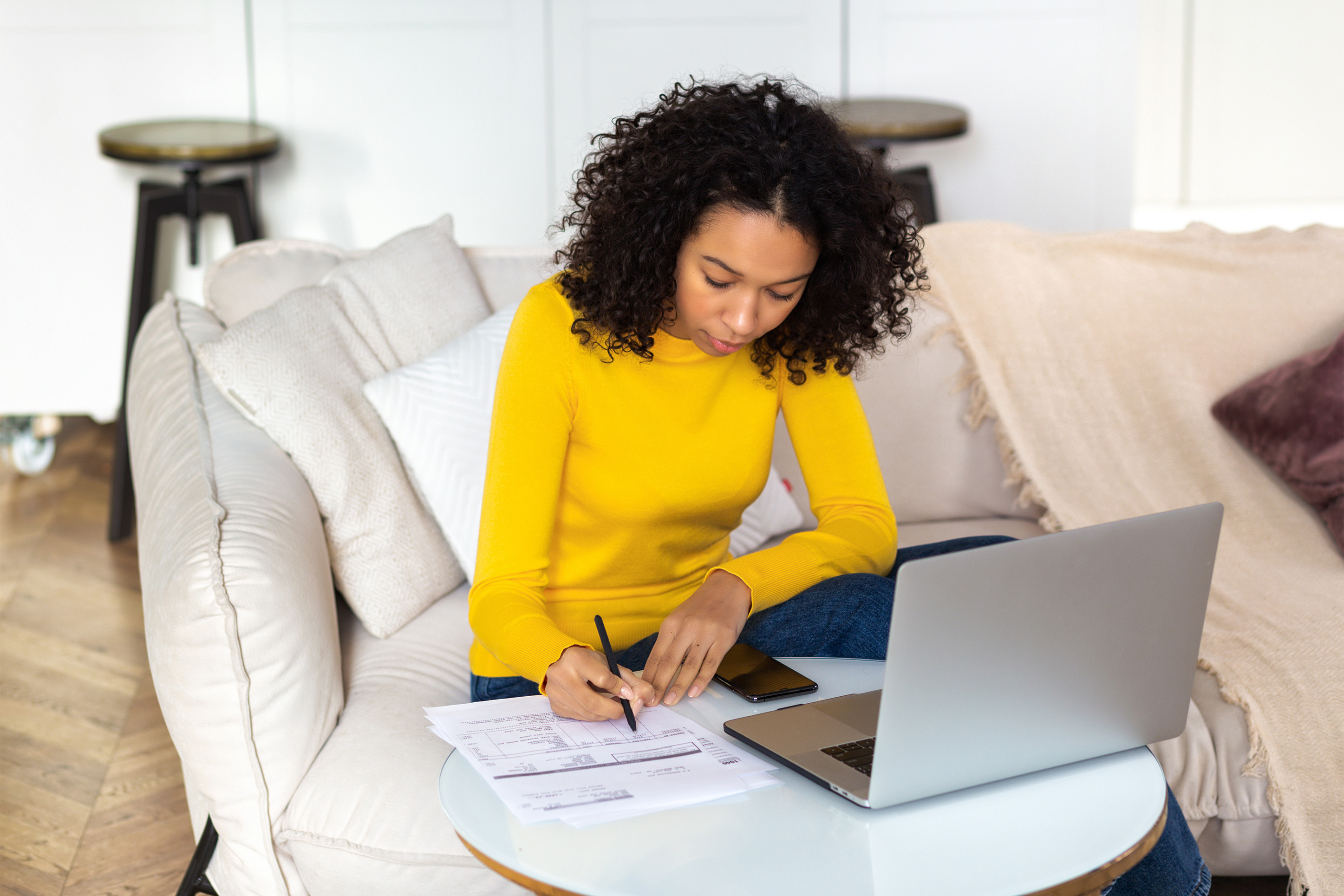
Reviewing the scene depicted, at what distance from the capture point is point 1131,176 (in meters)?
3.51

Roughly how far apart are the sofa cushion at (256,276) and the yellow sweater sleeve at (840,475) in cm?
87

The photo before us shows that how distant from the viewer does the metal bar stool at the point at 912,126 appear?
2.91 meters

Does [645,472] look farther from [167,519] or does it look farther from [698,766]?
[167,519]

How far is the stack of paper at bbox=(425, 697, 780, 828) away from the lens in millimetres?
855

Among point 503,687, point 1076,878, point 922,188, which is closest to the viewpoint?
point 1076,878

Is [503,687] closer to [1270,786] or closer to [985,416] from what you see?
[1270,786]

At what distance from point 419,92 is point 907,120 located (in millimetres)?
1357

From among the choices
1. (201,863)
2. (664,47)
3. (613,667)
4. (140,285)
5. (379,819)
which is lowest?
(201,863)

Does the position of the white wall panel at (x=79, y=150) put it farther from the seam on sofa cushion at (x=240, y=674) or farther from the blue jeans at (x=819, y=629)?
the blue jeans at (x=819, y=629)

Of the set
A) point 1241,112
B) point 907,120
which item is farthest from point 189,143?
point 1241,112

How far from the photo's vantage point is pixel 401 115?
3357 mm

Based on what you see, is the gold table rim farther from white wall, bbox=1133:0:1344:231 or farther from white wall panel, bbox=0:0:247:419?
white wall, bbox=1133:0:1344:231

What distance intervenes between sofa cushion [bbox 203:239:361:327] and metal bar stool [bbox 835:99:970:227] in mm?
1393

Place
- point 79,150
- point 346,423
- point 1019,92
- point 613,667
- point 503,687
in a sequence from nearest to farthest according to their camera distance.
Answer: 1. point 613,667
2. point 503,687
3. point 346,423
4. point 79,150
5. point 1019,92
